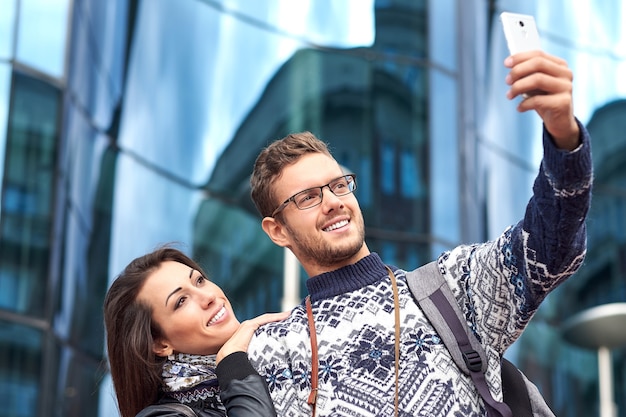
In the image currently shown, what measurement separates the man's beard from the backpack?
0.26m

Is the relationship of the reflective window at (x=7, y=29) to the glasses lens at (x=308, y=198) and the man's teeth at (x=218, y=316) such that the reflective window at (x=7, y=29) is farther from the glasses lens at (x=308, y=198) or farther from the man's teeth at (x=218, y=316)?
the glasses lens at (x=308, y=198)

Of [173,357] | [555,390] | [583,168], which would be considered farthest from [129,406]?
[555,390]

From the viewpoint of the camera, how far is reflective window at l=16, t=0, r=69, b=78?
45.0 feet

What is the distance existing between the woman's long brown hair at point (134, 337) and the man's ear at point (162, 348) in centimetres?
2

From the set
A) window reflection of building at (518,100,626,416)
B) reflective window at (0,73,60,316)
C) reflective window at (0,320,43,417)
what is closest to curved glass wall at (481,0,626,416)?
window reflection of building at (518,100,626,416)

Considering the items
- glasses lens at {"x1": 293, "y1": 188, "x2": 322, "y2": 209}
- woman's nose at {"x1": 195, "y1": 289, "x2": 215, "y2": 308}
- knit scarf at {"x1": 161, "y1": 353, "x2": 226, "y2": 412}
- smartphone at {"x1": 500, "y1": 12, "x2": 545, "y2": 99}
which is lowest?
knit scarf at {"x1": 161, "y1": 353, "x2": 226, "y2": 412}

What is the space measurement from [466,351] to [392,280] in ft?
1.42

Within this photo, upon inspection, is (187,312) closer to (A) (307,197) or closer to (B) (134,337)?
(B) (134,337)

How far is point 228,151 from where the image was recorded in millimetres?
14555

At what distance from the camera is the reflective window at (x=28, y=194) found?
13.1 meters

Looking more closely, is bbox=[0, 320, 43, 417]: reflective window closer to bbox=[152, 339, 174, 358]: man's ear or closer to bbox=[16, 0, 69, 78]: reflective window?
bbox=[16, 0, 69, 78]: reflective window

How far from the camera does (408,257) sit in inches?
597

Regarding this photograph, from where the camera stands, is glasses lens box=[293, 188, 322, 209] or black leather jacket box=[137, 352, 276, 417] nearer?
black leather jacket box=[137, 352, 276, 417]

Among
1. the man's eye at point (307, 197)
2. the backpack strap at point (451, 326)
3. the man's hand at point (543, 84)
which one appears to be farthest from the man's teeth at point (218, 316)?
the man's hand at point (543, 84)
